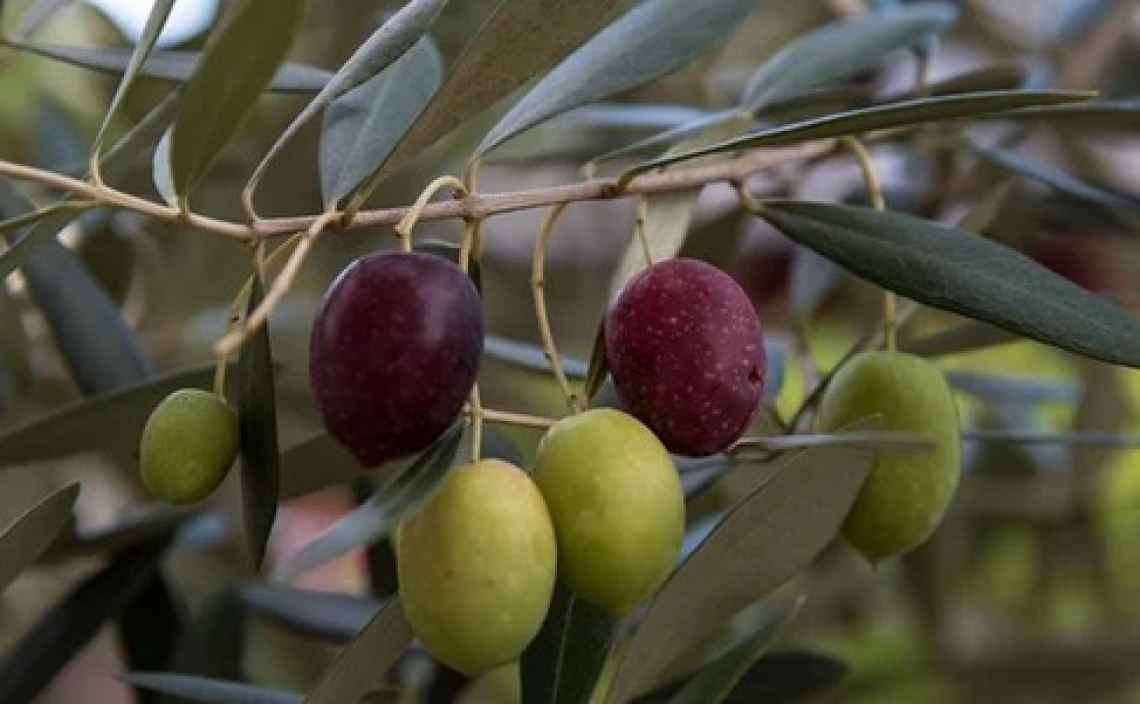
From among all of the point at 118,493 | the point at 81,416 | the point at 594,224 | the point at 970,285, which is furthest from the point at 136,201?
the point at 594,224

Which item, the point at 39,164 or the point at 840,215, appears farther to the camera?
the point at 39,164

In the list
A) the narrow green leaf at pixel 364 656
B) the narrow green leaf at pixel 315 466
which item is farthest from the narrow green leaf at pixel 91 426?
the narrow green leaf at pixel 364 656

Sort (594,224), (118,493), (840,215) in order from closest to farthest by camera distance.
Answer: (840,215)
(118,493)
(594,224)

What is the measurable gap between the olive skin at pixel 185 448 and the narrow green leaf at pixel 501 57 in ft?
0.28

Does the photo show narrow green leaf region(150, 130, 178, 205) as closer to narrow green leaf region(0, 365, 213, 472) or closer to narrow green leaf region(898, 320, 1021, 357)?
narrow green leaf region(0, 365, 213, 472)

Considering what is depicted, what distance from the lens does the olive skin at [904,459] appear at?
599 mm

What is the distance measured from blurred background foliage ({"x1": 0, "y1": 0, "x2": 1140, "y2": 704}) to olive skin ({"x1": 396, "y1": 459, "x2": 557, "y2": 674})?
33cm

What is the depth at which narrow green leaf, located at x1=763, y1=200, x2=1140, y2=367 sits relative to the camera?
0.55 metres

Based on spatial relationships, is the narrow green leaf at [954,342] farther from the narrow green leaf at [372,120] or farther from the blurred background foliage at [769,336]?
the narrow green leaf at [372,120]

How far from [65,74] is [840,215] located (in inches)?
34.2

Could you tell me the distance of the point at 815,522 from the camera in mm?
582

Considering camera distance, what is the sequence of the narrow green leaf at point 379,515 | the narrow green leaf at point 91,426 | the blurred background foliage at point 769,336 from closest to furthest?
1. the narrow green leaf at point 379,515
2. the narrow green leaf at point 91,426
3. the blurred background foliage at point 769,336

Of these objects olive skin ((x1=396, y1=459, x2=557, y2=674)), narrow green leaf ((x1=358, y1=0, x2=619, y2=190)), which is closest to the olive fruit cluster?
→ olive skin ((x1=396, y1=459, x2=557, y2=674))

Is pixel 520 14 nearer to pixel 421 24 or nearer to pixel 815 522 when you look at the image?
pixel 421 24
